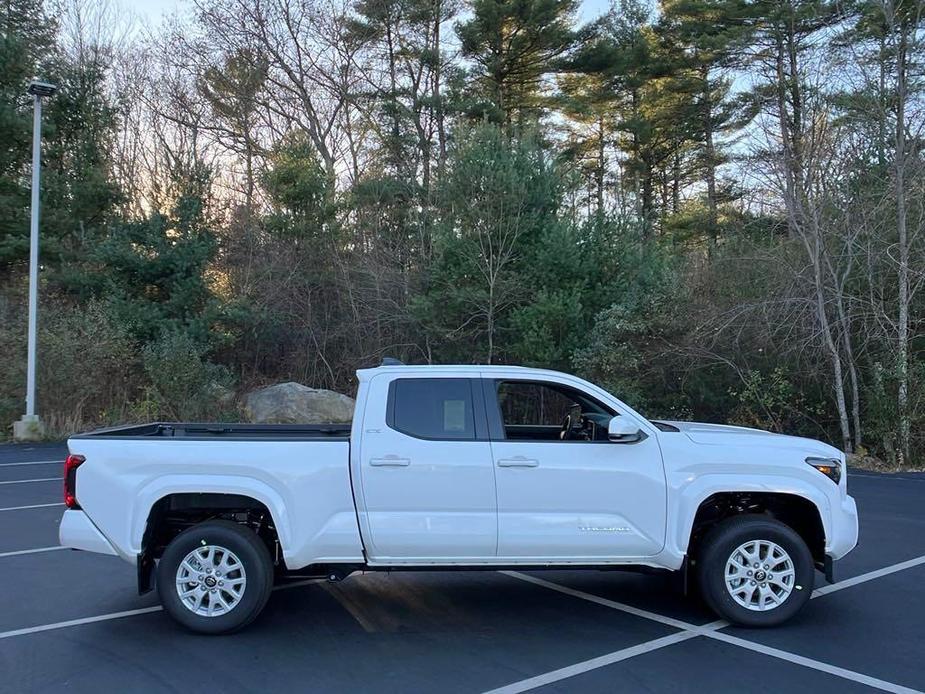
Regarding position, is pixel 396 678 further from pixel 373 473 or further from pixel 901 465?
pixel 901 465

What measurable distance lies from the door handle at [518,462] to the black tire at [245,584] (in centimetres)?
179

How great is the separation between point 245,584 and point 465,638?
1567mm

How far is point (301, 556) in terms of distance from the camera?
18.2ft

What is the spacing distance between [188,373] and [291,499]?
48.6 feet

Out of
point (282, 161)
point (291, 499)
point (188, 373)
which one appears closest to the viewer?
point (291, 499)

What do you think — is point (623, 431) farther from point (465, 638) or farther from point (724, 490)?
point (465, 638)

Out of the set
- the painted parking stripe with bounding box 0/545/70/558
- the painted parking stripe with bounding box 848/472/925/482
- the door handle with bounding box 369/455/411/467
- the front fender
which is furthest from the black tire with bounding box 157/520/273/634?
the painted parking stripe with bounding box 848/472/925/482

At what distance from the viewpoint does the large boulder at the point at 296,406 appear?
19125 mm

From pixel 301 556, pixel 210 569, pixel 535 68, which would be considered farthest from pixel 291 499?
pixel 535 68

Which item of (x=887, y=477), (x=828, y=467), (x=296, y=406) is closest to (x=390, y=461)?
(x=828, y=467)

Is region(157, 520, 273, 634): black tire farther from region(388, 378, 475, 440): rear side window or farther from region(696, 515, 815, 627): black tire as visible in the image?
region(696, 515, 815, 627): black tire

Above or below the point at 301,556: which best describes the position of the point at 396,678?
below

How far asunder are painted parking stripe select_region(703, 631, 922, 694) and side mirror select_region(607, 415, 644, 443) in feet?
4.74

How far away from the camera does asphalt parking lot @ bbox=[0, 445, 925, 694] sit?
4805 millimetres
